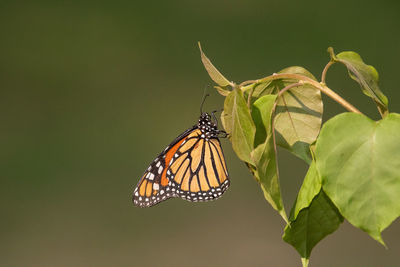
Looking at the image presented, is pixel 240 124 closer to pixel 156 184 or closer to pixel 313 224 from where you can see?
pixel 313 224

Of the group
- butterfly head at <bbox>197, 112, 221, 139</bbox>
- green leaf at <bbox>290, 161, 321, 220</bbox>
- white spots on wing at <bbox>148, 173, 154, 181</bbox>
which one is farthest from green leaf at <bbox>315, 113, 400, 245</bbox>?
white spots on wing at <bbox>148, 173, 154, 181</bbox>

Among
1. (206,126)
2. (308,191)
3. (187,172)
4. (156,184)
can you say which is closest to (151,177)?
(156,184)

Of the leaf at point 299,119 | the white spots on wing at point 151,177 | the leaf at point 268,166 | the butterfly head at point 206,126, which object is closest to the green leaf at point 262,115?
the leaf at point 268,166

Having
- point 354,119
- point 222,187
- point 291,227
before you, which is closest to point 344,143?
point 354,119

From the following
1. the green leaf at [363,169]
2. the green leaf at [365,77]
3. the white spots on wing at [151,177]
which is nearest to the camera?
the green leaf at [363,169]

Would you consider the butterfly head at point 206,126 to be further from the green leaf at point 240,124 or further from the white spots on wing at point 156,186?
the green leaf at point 240,124

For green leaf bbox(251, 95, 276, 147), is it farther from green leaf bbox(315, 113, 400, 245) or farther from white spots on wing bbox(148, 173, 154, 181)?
white spots on wing bbox(148, 173, 154, 181)

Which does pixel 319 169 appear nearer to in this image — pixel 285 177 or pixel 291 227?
pixel 291 227
